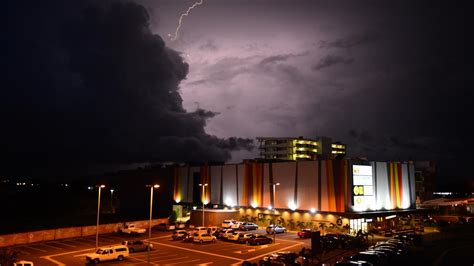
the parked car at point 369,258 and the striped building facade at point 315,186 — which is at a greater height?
the striped building facade at point 315,186

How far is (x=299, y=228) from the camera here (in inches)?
2048

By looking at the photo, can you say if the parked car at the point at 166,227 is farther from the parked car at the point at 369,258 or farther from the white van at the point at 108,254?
the parked car at the point at 369,258

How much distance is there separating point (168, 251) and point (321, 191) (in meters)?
23.8

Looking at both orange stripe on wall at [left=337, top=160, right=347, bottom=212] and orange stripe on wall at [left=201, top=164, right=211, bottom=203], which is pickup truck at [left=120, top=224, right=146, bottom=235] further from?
orange stripe on wall at [left=337, top=160, right=347, bottom=212]

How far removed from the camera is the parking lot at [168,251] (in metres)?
32.5

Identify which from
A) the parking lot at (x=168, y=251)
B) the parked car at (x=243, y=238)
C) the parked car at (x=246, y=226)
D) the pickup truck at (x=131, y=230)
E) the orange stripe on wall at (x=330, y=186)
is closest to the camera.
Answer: the parking lot at (x=168, y=251)

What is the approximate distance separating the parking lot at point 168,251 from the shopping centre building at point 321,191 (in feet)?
25.3

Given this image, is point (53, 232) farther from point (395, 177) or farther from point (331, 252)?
point (395, 177)

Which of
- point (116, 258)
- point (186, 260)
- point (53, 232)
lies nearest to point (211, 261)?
point (186, 260)

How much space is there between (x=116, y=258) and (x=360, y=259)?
68.8ft

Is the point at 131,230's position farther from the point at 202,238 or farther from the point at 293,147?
the point at 293,147

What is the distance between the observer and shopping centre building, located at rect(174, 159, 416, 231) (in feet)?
162

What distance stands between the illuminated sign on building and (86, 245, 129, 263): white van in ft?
100

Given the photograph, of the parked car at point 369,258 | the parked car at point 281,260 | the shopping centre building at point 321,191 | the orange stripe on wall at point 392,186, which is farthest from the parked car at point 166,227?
the orange stripe on wall at point 392,186
